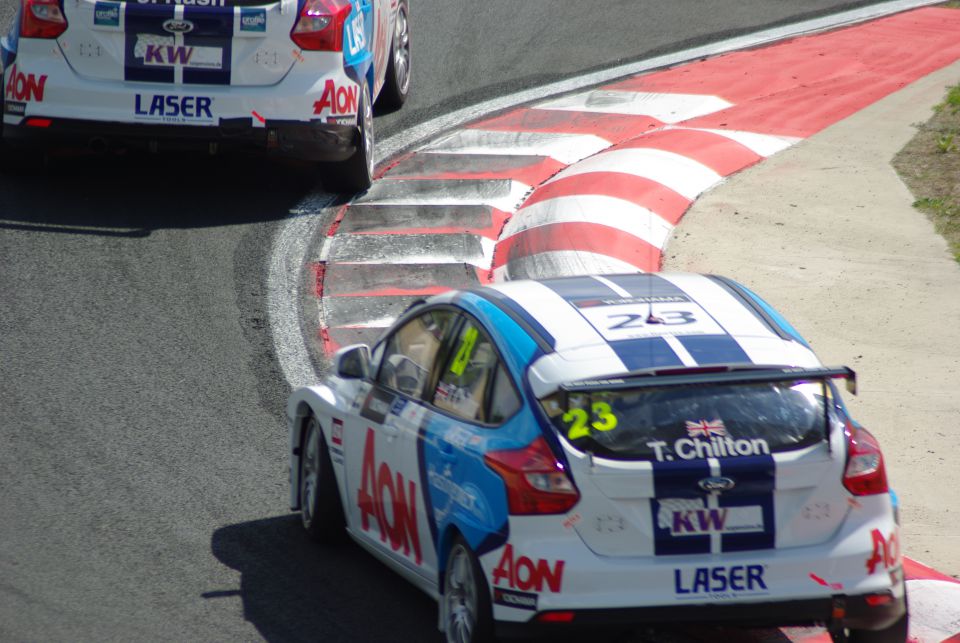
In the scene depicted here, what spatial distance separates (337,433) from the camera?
6.46 metres

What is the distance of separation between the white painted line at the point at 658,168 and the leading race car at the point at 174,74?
2291 millimetres

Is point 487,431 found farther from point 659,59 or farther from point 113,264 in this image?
point 659,59

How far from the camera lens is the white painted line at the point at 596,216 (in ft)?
34.5

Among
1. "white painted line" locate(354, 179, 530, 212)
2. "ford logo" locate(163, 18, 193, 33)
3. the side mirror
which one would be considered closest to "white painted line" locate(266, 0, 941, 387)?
"white painted line" locate(354, 179, 530, 212)

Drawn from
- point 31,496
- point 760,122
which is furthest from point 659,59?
point 31,496

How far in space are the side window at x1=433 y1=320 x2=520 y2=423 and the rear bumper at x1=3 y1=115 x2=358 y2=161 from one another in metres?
5.29

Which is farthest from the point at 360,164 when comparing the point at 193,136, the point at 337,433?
the point at 337,433

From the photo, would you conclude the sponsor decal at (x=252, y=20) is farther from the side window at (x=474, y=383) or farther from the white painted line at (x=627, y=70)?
the side window at (x=474, y=383)

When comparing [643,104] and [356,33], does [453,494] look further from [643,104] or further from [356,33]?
[643,104]

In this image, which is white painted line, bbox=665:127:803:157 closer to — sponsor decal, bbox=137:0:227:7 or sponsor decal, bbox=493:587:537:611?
sponsor decal, bbox=137:0:227:7

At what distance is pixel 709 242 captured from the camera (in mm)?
10336

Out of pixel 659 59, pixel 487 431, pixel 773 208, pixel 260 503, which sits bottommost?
pixel 260 503

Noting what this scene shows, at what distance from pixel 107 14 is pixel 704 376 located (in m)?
6.91

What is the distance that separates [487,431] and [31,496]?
2.72 meters
